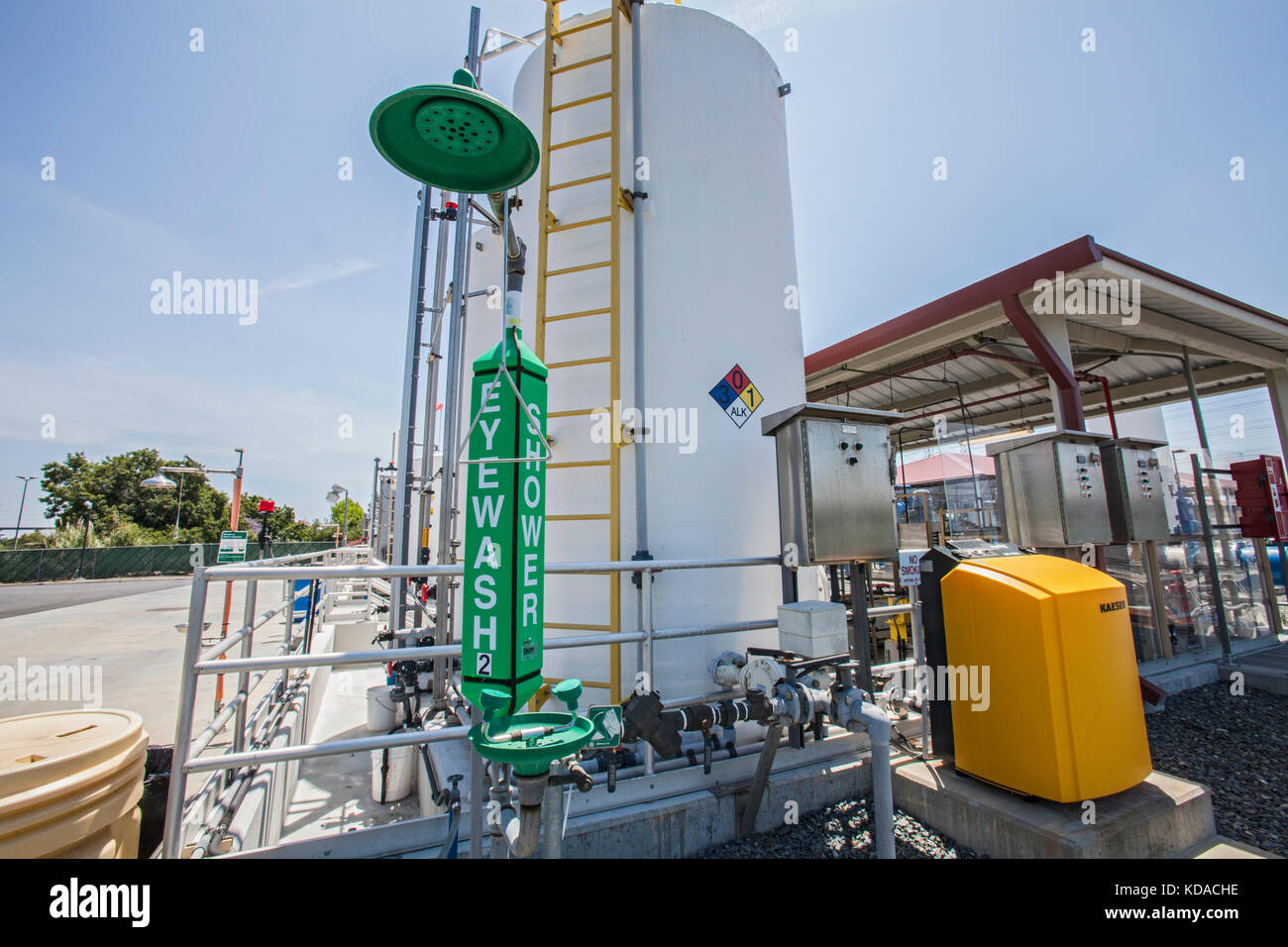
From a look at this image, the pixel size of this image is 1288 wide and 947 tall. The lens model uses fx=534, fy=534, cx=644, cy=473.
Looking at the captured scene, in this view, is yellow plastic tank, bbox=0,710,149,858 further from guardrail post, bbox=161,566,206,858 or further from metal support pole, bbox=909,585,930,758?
metal support pole, bbox=909,585,930,758

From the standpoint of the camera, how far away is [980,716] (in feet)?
8.36

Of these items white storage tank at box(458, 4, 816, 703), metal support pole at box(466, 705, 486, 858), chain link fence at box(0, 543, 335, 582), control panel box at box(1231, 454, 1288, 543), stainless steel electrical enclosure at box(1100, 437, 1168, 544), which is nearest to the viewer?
metal support pole at box(466, 705, 486, 858)

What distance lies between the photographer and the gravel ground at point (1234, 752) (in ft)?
9.01

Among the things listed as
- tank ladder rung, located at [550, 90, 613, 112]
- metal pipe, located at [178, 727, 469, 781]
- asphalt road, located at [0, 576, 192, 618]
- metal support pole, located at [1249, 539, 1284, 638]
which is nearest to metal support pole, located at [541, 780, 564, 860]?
metal pipe, located at [178, 727, 469, 781]

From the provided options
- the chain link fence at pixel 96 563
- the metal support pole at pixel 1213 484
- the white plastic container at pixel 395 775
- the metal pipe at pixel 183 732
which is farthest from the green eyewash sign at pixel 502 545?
the chain link fence at pixel 96 563

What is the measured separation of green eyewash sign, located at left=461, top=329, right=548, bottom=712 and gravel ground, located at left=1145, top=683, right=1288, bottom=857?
11.7 ft

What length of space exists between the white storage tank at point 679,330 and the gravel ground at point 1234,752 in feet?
8.24

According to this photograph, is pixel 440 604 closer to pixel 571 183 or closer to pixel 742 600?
pixel 742 600

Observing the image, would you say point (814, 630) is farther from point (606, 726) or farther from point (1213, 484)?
point (1213, 484)

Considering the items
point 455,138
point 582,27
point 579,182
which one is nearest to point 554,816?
point 455,138

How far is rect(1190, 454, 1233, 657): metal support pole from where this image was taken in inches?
229

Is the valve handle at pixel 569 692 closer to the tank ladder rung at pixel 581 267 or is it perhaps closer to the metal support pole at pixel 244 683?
the metal support pole at pixel 244 683
